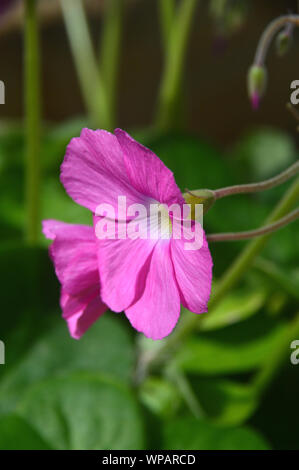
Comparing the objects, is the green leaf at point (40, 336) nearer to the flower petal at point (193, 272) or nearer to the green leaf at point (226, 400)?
the green leaf at point (226, 400)

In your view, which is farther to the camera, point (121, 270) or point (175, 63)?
point (175, 63)

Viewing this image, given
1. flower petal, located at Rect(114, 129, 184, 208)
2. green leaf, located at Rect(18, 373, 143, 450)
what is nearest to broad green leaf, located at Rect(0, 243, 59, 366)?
green leaf, located at Rect(18, 373, 143, 450)

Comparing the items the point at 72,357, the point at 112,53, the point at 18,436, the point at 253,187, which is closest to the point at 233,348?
the point at 72,357

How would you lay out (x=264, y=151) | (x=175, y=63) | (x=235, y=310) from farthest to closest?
(x=264, y=151), (x=175, y=63), (x=235, y=310)

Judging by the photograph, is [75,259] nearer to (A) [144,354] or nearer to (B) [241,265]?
(B) [241,265]

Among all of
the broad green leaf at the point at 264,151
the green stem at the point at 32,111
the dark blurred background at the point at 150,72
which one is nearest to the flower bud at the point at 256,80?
the green stem at the point at 32,111
